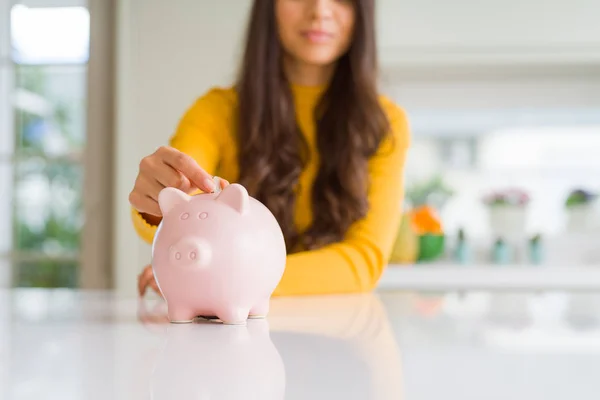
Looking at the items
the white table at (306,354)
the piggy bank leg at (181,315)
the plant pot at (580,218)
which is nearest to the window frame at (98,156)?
the plant pot at (580,218)

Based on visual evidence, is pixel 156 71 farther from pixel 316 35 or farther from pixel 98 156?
pixel 316 35

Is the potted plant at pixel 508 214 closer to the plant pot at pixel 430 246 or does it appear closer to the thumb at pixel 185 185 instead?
the plant pot at pixel 430 246

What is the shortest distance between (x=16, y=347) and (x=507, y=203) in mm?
2570

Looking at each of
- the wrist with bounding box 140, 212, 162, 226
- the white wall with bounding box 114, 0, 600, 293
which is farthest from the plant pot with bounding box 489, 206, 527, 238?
the wrist with bounding box 140, 212, 162, 226

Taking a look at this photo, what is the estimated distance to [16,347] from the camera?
20.5 inches

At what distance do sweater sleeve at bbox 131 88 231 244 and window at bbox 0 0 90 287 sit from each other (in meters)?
1.72

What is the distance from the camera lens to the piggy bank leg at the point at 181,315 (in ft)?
2.11

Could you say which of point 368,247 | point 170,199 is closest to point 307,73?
point 368,247

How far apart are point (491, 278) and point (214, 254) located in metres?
1.97

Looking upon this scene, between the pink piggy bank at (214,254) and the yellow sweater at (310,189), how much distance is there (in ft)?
1.18

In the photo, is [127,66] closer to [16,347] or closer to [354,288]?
[354,288]

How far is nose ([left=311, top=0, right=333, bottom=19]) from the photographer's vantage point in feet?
4.45

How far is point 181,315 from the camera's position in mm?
647

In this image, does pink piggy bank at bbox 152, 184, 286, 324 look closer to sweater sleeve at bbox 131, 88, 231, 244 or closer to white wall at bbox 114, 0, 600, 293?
sweater sleeve at bbox 131, 88, 231, 244
